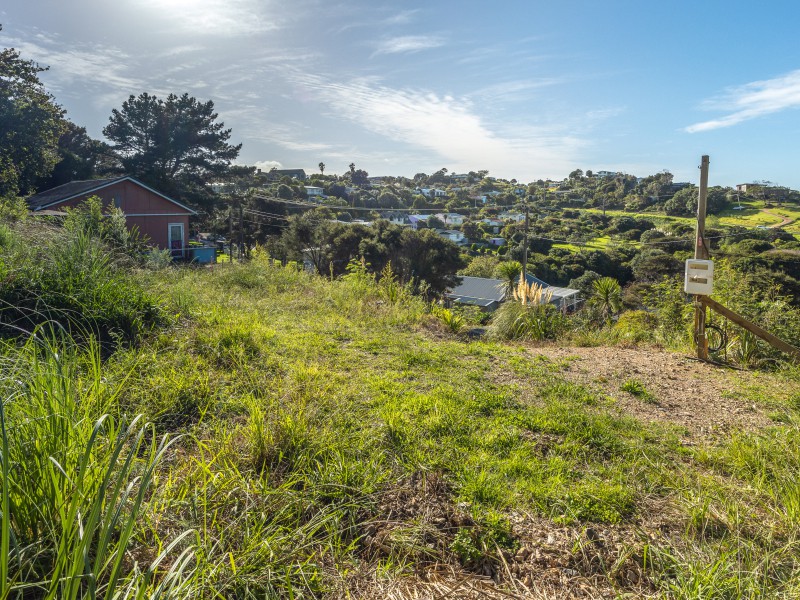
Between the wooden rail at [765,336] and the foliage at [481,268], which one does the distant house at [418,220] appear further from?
the wooden rail at [765,336]

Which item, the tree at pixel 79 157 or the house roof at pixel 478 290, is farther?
the house roof at pixel 478 290

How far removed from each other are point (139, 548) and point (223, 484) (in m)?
0.46

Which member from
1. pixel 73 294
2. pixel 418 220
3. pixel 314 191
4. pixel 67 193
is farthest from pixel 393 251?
pixel 314 191

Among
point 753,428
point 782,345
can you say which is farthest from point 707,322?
point 753,428

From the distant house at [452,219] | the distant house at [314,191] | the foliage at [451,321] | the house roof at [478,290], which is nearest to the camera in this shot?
the foliage at [451,321]

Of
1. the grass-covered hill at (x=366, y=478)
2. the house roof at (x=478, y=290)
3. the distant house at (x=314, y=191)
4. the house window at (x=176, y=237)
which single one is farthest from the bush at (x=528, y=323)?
the distant house at (x=314, y=191)

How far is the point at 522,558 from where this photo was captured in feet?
6.75

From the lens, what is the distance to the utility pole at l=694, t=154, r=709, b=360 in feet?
18.1

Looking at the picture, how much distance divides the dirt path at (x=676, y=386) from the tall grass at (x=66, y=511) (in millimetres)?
3636

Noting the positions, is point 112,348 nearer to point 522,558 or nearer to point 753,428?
point 522,558

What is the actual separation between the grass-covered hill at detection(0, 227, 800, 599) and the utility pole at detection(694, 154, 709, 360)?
1.27 m

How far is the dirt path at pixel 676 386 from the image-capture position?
3859 millimetres

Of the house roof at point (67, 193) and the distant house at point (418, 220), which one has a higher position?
the distant house at point (418, 220)

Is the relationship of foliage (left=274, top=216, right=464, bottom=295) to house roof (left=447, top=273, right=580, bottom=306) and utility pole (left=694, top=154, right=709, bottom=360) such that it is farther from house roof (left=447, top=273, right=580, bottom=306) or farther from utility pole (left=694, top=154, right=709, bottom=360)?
utility pole (left=694, top=154, right=709, bottom=360)
